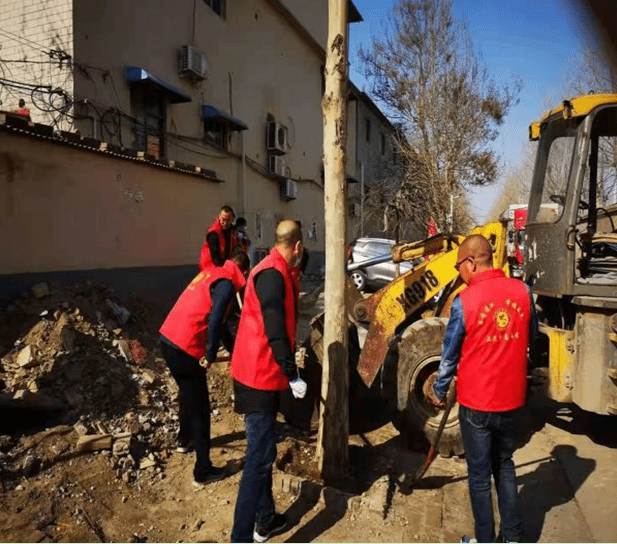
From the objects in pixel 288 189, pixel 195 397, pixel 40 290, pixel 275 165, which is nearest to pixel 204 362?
pixel 195 397

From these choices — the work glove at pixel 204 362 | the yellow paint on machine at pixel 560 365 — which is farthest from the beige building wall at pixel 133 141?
the yellow paint on machine at pixel 560 365

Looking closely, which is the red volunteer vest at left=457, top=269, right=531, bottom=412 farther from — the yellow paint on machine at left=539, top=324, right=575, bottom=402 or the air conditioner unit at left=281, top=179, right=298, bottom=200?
the air conditioner unit at left=281, top=179, right=298, bottom=200

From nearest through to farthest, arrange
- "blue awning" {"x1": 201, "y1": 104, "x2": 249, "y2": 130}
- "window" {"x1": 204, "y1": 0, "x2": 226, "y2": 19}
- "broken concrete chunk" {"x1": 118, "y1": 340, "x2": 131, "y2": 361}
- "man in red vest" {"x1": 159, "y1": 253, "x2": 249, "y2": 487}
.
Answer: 1. "man in red vest" {"x1": 159, "y1": 253, "x2": 249, "y2": 487}
2. "broken concrete chunk" {"x1": 118, "y1": 340, "x2": 131, "y2": 361}
3. "blue awning" {"x1": 201, "y1": 104, "x2": 249, "y2": 130}
4. "window" {"x1": 204, "y1": 0, "x2": 226, "y2": 19}

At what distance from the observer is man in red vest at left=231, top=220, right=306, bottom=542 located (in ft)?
10.6

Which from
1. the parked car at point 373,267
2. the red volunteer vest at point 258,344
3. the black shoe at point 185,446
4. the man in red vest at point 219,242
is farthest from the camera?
the parked car at point 373,267

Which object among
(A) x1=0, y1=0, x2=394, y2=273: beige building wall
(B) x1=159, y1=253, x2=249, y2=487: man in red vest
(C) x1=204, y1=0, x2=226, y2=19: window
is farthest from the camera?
(C) x1=204, y1=0, x2=226, y2=19: window

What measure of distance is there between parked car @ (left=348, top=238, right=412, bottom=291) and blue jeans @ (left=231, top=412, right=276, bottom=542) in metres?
12.1

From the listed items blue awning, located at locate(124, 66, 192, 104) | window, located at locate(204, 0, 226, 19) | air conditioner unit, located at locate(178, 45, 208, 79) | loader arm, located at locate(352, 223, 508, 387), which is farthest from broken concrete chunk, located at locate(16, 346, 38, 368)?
window, located at locate(204, 0, 226, 19)

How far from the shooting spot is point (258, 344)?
10.8 feet

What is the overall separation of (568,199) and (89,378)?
4.87 m

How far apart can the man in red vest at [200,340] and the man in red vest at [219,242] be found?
10.0 feet

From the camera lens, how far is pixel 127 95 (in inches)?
383

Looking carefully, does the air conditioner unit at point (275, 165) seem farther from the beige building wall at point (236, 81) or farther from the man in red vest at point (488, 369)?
the man in red vest at point (488, 369)

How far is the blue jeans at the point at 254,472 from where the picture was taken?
128 inches
